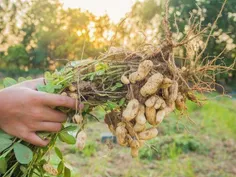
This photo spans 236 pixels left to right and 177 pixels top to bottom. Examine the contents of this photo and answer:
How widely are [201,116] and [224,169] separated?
2480 millimetres

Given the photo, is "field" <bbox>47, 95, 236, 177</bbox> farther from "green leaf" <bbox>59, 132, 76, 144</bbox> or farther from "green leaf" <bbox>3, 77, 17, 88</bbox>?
"green leaf" <bbox>59, 132, 76, 144</bbox>

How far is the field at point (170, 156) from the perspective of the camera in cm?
304

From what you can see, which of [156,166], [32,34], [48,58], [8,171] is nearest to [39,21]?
[32,34]

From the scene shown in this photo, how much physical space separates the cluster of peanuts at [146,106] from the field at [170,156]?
63.9 inches

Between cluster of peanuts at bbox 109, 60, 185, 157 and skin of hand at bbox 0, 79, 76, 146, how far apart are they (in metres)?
0.17

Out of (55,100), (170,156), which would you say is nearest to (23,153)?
(55,100)

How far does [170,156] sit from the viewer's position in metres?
3.45

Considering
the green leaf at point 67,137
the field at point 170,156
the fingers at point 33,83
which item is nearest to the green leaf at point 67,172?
the green leaf at point 67,137

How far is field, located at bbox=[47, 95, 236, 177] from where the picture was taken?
3045 millimetres

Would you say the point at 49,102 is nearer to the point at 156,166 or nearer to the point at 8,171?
the point at 8,171

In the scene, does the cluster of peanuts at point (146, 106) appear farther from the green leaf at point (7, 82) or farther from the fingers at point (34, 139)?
the green leaf at point (7, 82)

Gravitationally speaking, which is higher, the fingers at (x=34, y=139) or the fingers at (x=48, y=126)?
the fingers at (x=48, y=126)

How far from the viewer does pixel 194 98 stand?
3.99ft

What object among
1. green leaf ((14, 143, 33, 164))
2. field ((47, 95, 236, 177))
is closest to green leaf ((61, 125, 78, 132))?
green leaf ((14, 143, 33, 164))
